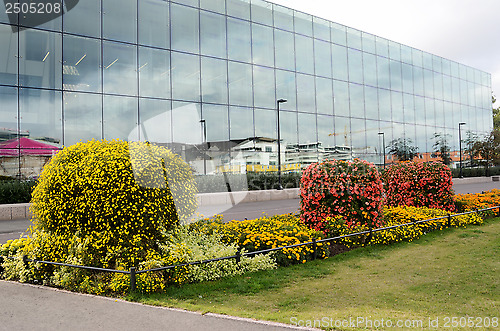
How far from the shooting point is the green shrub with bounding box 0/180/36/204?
17.1 m

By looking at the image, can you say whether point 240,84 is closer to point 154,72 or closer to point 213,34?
point 213,34

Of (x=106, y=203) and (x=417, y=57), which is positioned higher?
(x=417, y=57)

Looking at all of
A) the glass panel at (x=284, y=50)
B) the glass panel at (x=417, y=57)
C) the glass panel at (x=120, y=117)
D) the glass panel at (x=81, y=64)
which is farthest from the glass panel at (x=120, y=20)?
the glass panel at (x=417, y=57)

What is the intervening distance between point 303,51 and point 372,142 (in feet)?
38.6

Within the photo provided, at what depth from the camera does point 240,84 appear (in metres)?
29.0

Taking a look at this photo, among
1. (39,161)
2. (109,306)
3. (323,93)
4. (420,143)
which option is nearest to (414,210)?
(109,306)

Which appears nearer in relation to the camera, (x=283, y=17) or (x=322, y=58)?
(x=283, y=17)

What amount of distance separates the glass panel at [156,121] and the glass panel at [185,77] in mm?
1379

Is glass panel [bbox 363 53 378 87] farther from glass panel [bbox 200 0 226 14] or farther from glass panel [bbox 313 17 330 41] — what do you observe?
glass panel [bbox 200 0 226 14]

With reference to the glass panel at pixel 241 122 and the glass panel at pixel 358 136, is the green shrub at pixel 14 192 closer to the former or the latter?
the glass panel at pixel 241 122

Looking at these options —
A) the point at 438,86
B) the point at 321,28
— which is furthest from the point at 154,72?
the point at 438,86

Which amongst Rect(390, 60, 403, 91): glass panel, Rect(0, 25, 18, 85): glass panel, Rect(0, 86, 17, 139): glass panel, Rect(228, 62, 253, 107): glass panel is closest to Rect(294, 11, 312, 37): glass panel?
Rect(228, 62, 253, 107): glass panel

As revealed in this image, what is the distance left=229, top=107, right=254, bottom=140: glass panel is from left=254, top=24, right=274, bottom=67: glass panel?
4485mm

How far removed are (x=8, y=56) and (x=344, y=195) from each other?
66.1 feet
